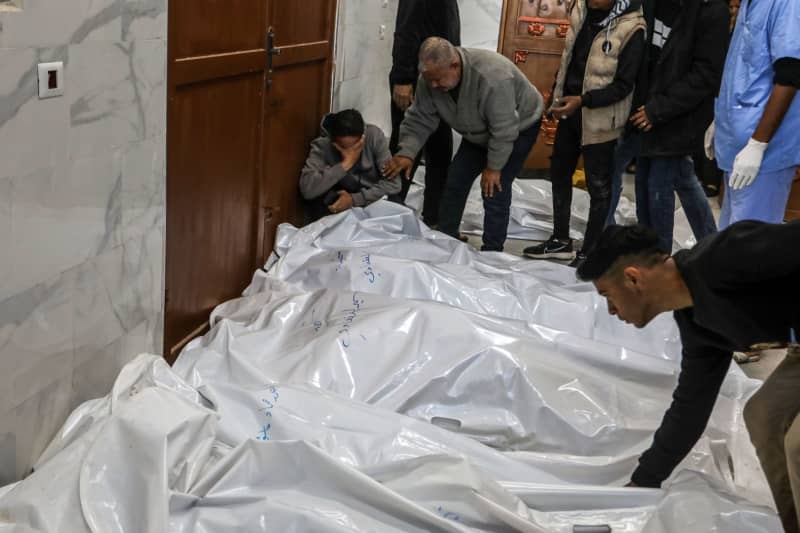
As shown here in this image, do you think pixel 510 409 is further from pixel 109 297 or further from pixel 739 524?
pixel 109 297

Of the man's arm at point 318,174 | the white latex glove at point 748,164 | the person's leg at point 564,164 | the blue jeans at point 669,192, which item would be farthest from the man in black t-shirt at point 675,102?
the man's arm at point 318,174

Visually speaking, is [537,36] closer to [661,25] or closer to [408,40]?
[408,40]

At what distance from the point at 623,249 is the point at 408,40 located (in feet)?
8.92

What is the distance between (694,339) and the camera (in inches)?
67.0

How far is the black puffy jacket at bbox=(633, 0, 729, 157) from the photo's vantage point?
3266 mm

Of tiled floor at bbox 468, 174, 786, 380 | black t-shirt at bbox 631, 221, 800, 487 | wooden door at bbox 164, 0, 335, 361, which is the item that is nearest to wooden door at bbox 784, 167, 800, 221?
tiled floor at bbox 468, 174, 786, 380

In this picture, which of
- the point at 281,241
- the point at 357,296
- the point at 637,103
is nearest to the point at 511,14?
the point at 637,103

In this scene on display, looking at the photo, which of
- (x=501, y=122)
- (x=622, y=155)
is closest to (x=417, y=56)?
Result: (x=501, y=122)

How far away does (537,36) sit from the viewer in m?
6.18

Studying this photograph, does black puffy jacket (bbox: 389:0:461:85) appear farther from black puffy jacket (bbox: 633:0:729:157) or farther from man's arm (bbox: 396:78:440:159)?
black puffy jacket (bbox: 633:0:729:157)

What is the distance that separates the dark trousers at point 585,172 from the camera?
389 centimetres

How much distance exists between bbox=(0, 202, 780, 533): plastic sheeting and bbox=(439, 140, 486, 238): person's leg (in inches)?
32.0

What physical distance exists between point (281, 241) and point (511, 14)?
3457 millimetres

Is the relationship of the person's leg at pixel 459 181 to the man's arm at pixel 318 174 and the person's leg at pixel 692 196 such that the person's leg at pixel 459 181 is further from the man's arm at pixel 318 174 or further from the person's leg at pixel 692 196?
the person's leg at pixel 692 196
